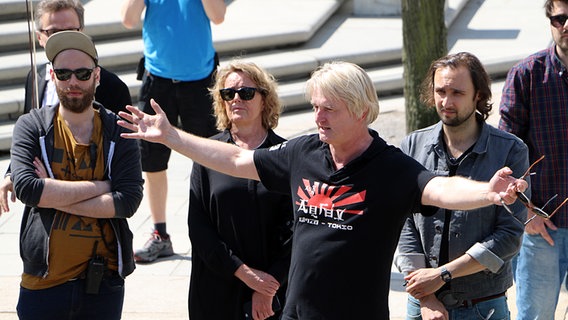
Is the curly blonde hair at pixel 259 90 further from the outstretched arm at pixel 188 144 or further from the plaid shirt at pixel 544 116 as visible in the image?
the plaid shirt at pixel 544 116

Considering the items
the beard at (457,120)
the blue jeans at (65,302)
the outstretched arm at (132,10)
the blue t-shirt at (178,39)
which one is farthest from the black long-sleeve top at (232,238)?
the outstretched arm at (132,10)

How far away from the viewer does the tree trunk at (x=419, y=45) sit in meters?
8.84

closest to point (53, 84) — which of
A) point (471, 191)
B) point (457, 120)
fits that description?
point (457, 120)

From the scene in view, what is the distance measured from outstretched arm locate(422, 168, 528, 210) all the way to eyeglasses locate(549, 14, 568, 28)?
153cm

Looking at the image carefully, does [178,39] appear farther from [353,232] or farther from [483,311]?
[353,232]

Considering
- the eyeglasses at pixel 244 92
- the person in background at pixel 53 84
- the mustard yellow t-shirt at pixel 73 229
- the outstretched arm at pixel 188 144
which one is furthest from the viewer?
the person in background at pixel 53 84

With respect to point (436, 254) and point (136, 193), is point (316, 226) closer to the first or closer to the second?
point (436, 254)

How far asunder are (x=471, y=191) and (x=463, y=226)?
83 cm

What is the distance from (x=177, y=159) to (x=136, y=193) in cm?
498

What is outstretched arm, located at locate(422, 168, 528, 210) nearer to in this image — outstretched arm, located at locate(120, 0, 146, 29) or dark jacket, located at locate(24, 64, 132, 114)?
dark jacket, located at locate(24, 64, 132, 114)

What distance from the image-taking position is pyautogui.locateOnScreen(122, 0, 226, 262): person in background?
7062 millimetres

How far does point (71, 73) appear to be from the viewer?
14.7 ft

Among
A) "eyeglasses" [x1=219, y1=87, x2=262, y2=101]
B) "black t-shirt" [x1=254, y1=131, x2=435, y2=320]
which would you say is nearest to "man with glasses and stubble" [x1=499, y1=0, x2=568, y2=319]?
"eyeglasses" [x1=219, y1=87, x2=262, y2=101]

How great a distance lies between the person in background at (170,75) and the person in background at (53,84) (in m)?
1.70
